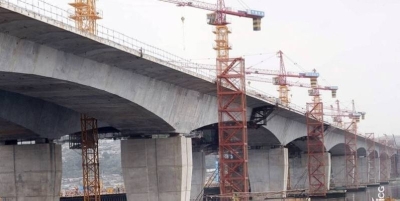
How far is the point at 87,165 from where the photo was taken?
7575cm

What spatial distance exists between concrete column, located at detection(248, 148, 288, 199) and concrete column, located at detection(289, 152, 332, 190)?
99.4ft

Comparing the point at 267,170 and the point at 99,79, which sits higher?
the point at 99,79

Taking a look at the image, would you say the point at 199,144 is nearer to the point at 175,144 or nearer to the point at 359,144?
the point at 175,144

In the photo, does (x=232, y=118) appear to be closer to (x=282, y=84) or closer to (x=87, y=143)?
(x=87, y=143)

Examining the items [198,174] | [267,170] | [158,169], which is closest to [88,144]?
[158,169]

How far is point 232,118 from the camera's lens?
78.4m

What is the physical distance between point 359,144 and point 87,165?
117 m

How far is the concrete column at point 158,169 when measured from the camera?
62812 mm

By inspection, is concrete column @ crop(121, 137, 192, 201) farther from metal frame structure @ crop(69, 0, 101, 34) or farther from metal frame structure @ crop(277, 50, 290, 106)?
metal frame structure @ crop(277, 50, 290, 106)

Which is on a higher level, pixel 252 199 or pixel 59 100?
A: pixel 59 100

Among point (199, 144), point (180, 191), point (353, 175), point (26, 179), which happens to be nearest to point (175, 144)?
point (180, 191)

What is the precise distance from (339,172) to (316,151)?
41.7 metres

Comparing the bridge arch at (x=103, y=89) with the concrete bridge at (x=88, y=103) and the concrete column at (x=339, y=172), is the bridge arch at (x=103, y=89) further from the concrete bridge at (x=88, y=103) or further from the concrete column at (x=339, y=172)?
the concrete column at (x=339, y=172)

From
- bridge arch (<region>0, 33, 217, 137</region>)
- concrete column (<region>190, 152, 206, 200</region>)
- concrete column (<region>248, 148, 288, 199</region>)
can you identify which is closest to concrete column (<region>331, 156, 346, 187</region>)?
concrete column (<region>248, 148, 288, 199</region>)
